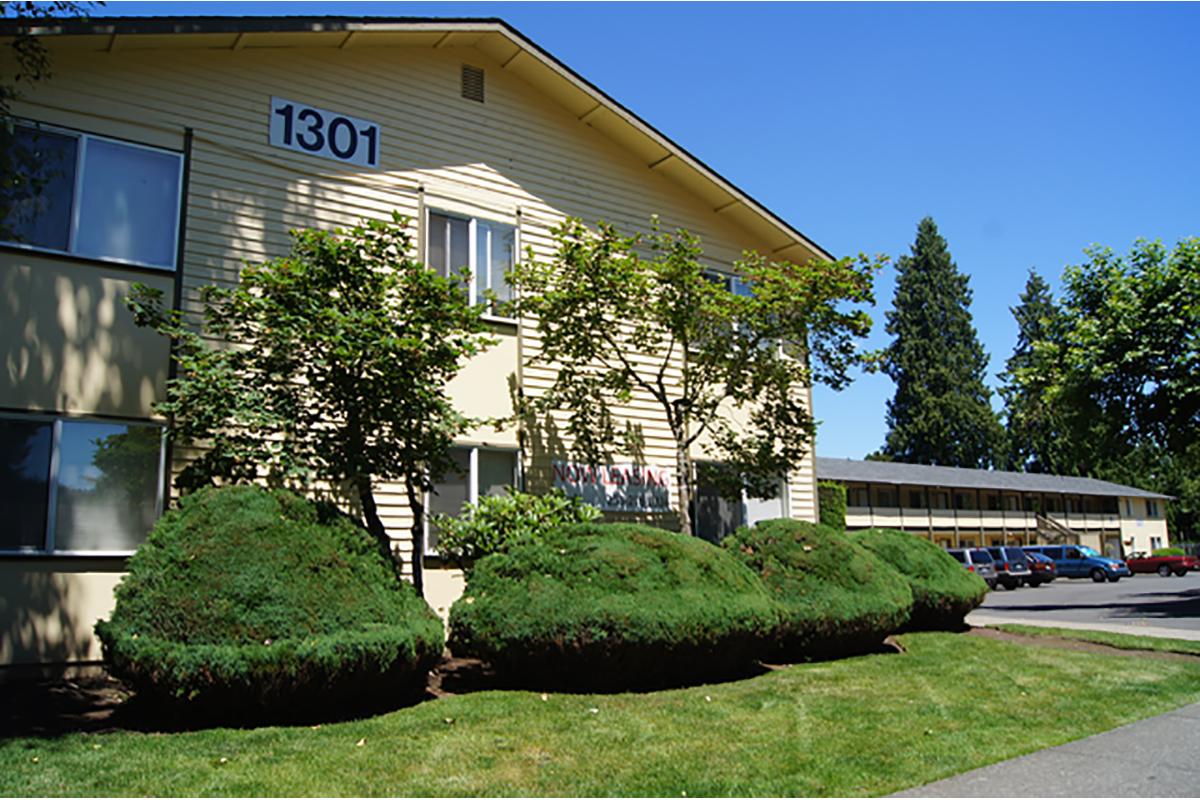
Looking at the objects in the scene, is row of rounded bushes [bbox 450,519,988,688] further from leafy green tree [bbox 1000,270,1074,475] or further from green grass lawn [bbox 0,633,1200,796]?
leafy green tree [bbox 1000,270,1074,475]

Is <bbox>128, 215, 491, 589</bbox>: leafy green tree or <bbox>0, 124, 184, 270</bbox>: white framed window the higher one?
<bbox>0, 124, 184, 270</bbox>: white framed window

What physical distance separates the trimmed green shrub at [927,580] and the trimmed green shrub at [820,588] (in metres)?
1.58

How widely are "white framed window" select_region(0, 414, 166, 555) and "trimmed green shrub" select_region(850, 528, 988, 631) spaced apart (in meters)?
9.59

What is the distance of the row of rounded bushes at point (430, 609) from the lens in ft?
24.0

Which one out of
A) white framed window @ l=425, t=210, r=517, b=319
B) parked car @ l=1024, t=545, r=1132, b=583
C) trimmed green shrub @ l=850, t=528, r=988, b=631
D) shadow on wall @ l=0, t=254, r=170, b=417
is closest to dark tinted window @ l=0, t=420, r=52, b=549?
shadow on wall @ l=0, t=254, r=170, b=417

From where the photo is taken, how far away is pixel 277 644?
7250 mm

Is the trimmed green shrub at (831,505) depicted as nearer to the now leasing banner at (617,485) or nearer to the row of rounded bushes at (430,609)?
the now leasing banner at (617,485)

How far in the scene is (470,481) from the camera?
42.5 feet

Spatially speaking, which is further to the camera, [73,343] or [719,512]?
[719,512]

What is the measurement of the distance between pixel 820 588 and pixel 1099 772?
5133mm

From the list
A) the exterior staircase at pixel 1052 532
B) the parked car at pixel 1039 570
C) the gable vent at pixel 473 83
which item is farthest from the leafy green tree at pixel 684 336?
the exterior staircase at pixel 1052 532

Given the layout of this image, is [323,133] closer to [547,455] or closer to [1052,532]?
[547,455]

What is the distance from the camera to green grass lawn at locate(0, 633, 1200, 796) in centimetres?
603

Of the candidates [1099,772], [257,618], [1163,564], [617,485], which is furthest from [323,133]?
[1163,564]
